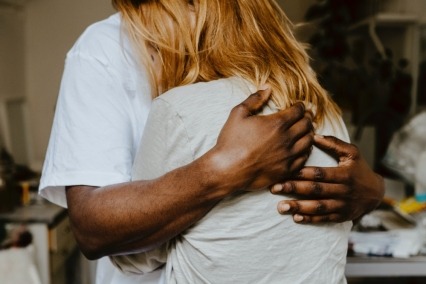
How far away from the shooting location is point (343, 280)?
829 mm

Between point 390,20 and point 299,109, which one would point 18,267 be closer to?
point 299,109

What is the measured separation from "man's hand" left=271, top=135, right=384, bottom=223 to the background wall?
2320 mm

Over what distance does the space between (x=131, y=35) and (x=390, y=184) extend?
1.71 m

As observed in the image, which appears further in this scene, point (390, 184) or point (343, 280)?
point (390, 184)

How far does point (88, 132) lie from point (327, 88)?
175cm

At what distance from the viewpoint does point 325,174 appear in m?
0.77

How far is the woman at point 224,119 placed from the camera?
0.71 m

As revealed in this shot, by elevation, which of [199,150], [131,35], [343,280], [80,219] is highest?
[131,35]

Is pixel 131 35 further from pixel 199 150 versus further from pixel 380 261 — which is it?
pixel 380 261

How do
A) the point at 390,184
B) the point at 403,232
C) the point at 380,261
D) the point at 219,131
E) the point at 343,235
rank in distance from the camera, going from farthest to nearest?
the point at 390,184 → the point at 403,232 → the point at 380,261 → the point at 343,235 → the point at 219,131

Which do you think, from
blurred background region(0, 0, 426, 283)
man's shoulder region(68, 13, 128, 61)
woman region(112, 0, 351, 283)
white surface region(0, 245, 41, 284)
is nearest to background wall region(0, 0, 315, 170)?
blurred background region(0, 0, 426, 283)

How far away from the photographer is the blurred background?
7.11 feet

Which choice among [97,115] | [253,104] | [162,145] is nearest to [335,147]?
[253,104]

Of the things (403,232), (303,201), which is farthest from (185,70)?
(403,232)
